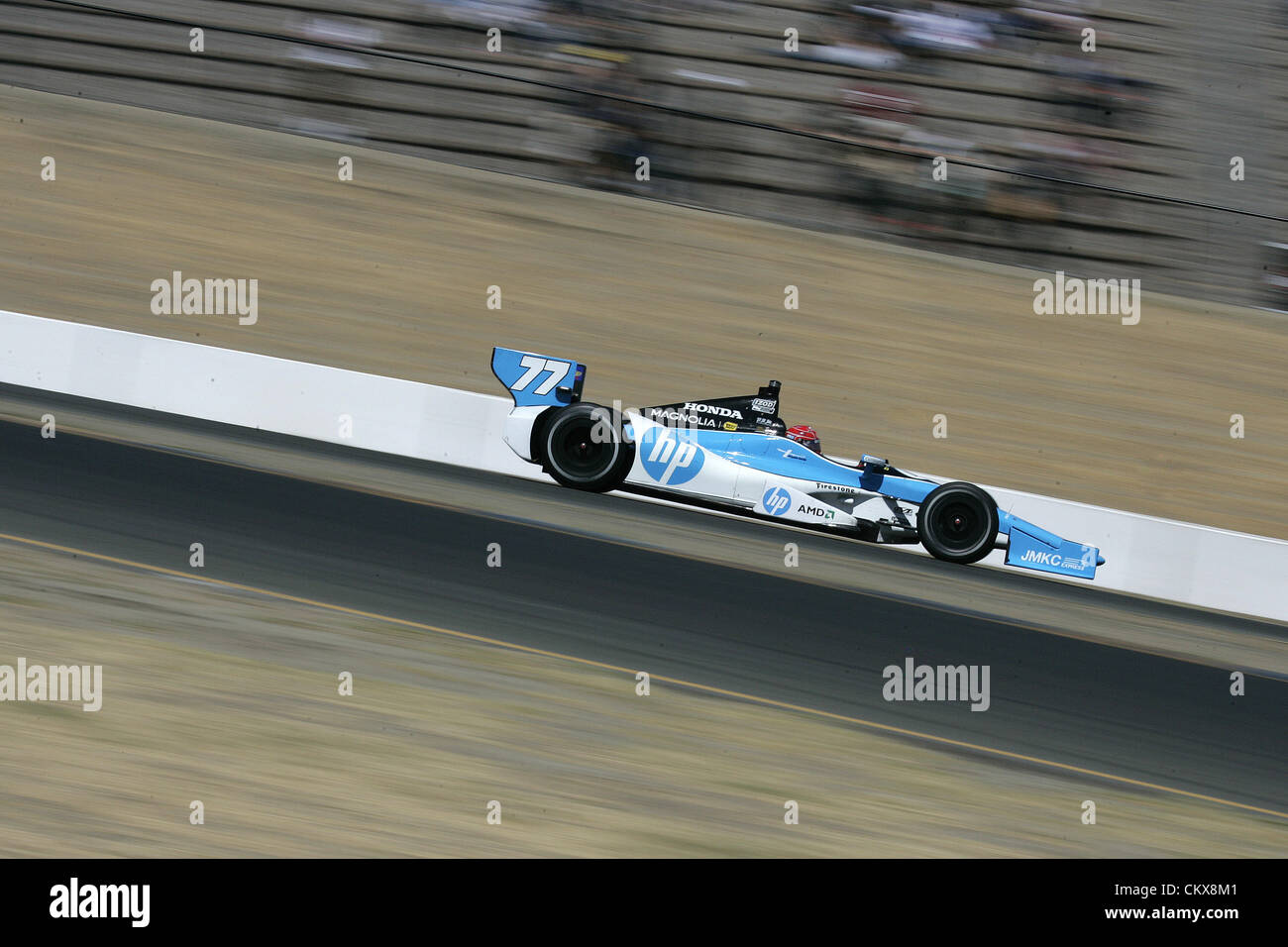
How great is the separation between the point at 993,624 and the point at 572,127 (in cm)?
1086

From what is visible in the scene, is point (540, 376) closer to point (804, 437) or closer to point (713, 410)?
point (713, 410)

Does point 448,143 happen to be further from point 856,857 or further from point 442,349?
point 856,857

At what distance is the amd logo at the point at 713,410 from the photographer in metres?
11.2

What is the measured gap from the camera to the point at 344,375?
1351cm

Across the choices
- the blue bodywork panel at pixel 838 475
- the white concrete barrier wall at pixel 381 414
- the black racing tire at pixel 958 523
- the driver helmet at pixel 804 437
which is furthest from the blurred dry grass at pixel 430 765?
the white concrete barrier wall at pixel 381 414

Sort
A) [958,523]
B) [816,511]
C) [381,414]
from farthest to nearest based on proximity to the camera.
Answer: [381,414], [958,523], [816,511]

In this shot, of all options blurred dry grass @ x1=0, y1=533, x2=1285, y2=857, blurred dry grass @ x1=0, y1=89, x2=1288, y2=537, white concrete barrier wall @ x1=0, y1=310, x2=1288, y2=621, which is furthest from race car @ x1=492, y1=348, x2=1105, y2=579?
blurred dry grass @ x1=0, y1=89, x2=1288, y2=537

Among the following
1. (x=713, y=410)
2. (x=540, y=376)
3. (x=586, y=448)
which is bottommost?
(x=586, y=448)

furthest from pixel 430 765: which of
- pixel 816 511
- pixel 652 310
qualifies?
pixel 652 310

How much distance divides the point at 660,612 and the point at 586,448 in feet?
6.70

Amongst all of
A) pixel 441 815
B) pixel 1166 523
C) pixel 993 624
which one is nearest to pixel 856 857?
pixel 441 815

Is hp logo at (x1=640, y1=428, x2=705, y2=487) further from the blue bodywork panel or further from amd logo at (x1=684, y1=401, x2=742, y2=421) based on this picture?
amd logo at (x1=684, y1=401, x2=742, y2=421)

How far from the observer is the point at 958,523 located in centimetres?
1116

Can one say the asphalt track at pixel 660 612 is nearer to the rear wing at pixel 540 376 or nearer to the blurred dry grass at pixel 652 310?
the rear wing at pixel 540 376
